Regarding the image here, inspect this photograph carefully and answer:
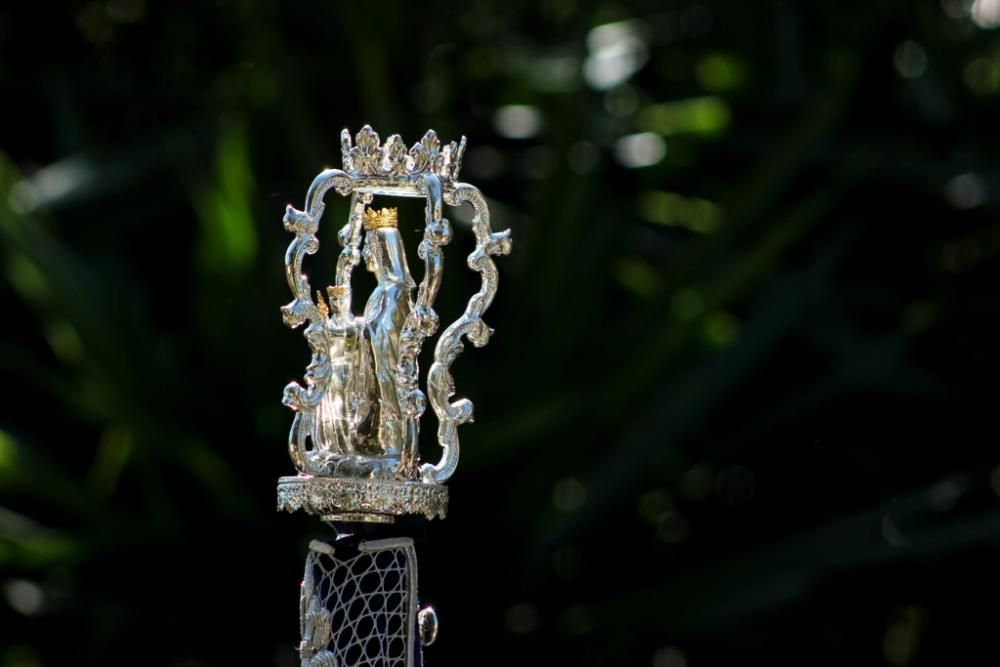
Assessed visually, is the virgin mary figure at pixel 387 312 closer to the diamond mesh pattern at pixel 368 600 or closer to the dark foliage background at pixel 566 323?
the diamond mesh pattern at pixel 368 600

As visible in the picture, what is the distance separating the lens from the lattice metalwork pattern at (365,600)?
11.3 feet

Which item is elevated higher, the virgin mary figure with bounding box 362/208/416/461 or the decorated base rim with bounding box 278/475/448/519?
the virgin mary figure with bounding box 362/208/416/461

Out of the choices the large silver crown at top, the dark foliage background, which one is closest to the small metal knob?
the large silver crown at top

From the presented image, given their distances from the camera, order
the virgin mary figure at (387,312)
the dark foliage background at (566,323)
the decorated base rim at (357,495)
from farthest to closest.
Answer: the dark foliage background at (566,323) < the virgin mary figure at (387,312) < the decorated base rim at (357,495)

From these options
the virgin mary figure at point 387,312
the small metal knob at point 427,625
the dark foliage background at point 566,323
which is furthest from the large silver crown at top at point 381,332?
the dark foliage background at point 566,323

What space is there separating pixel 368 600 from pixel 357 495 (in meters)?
0.23

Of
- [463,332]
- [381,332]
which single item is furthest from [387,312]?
[463,332]

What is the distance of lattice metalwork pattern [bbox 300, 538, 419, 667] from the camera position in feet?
11.3

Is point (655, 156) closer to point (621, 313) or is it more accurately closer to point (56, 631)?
point (621, 313)

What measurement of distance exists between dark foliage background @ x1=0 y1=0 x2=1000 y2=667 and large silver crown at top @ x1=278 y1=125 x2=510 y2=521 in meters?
3.25

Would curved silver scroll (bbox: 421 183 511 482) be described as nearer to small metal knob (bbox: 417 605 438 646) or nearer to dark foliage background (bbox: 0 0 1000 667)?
small metal knob (bbox: 417 605 438 646)

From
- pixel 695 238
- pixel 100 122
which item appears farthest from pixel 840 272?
pixel 100 122

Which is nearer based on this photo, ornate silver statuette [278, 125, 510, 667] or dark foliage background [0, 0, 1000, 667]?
ornate silver statuette [278, 125, 510, 667]

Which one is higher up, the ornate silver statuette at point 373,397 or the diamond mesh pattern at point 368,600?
the ornate silver statuette at point 373,397
